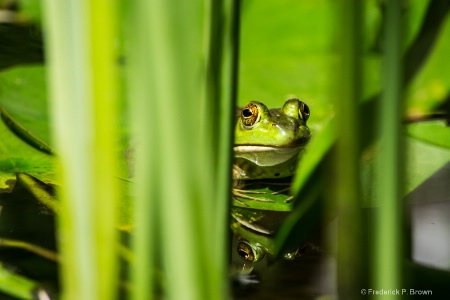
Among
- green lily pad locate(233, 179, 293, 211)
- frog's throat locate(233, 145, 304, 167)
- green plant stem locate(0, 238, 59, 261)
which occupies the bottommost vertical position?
green plant stem locate(0, 238, 59, 261)

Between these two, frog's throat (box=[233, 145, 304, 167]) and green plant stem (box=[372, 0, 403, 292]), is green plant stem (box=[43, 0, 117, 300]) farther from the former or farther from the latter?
frog's throat (box=[233, 145, 304, 167])

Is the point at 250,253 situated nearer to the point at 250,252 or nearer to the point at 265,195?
the point at 250,252

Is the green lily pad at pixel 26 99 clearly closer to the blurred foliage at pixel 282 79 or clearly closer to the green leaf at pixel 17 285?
the blurred foliage at pixel 282 79

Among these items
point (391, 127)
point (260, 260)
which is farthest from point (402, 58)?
point (260, 260)

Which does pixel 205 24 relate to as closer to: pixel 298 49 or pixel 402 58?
pixel 402 58

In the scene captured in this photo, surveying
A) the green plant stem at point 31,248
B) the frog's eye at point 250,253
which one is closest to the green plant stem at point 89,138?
the green plant stem at point 31,248

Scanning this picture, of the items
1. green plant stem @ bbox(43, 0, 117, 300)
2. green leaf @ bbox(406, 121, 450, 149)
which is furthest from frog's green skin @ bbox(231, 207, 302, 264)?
green plant stem @ bbox(43, 0, 117, 300)
